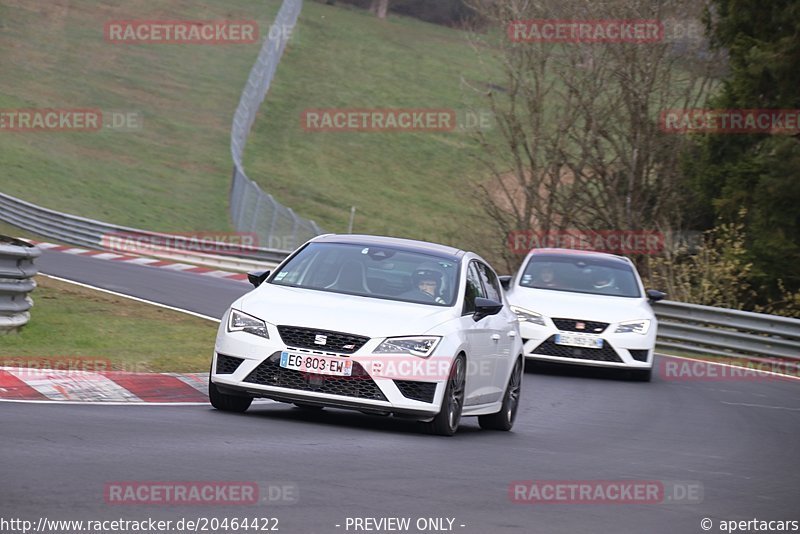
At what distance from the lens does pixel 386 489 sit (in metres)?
8.23

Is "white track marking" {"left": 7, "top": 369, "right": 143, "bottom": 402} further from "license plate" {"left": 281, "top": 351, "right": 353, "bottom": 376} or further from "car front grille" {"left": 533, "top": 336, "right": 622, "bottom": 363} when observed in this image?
"car front grille" {"left": 533, "top": 336, "right": 622, "bottom": 363}

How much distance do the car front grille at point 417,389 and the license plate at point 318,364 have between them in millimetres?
406

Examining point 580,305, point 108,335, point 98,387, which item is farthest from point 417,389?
point 580,305

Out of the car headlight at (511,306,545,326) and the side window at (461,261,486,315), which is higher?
the side window at (461,261,486,315)

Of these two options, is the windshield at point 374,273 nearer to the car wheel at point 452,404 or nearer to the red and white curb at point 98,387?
the car wheel at point 452,404

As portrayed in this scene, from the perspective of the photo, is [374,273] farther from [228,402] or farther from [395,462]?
[395,462]

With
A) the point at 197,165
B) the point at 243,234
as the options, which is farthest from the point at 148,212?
the point at 197,165

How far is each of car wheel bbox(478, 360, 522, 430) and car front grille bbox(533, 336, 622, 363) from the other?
216 inches

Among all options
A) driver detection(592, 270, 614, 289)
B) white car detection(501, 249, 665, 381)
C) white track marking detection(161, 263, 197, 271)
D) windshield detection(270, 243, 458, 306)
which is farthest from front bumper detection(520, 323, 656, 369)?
white track marking detection(161, 263, 197, 271)

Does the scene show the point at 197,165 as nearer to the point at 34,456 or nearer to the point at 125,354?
the point at 125,354

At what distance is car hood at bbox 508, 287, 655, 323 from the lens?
1853 cm

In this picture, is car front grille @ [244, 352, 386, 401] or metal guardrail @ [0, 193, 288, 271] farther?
metal guardrail @ [0, 193, 288, 271]

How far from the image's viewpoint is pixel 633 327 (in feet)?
60.9

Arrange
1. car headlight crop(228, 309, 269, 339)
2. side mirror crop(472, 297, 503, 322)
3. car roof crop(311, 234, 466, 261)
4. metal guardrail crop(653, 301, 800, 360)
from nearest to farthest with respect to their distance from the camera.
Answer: car headlight crop(228, 309, 269, 339) < side mirror crop(472, 297, 503, 322) < car roof crop(311, 234, 466, 261) < metal guardrail crop(653, 301, 800, 360)
